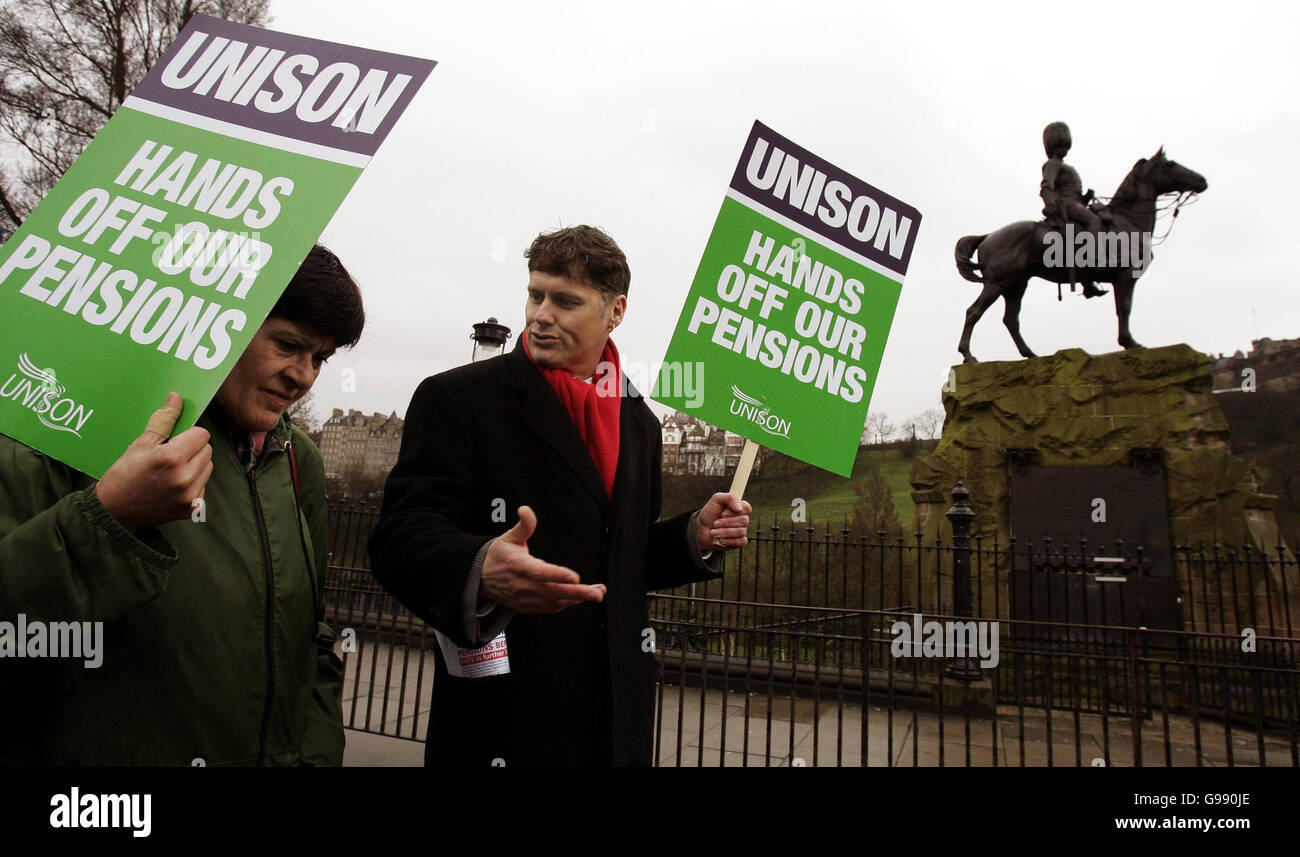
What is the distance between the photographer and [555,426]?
1.74 metres

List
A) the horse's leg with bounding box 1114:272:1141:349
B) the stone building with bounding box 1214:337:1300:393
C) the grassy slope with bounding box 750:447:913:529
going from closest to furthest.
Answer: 1. the horse's leg with bounding box 1114:272:1141:349
2. the grassy slope with bounding box 750:447:913:529
3. the stone building with bounding box 1214:337:1300:393

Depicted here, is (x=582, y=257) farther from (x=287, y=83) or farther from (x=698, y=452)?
(x=698, y=452)

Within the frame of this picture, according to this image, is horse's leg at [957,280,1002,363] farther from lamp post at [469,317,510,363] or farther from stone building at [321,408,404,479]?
stone building at [321,408,404,479]

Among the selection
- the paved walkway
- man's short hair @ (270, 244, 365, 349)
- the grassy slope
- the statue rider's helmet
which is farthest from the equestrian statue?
man's short hair @ (270, 244, 365, 349)

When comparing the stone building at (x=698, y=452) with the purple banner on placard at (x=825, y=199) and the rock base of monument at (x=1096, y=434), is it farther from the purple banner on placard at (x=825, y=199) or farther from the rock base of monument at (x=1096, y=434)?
the purple banner on placard at (x=825, y=199)

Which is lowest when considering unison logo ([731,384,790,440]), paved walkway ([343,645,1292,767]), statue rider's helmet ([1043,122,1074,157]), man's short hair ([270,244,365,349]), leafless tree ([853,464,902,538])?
paved walkway ([343,645,1292,767])

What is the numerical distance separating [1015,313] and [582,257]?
9.50 m

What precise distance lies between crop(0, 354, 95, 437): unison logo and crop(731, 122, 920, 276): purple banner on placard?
5.33ft

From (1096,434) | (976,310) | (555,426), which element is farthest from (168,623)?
(976,310)

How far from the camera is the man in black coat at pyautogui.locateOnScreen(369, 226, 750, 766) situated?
144 cm

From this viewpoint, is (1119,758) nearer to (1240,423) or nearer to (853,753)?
(853,753)

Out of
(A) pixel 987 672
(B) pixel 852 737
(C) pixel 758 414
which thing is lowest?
(B) pixel 852 737

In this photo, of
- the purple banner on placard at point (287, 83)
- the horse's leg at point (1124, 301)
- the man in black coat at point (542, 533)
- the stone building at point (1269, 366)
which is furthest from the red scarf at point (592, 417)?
the stone building at point (1269, 366)

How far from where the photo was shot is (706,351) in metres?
1.90
